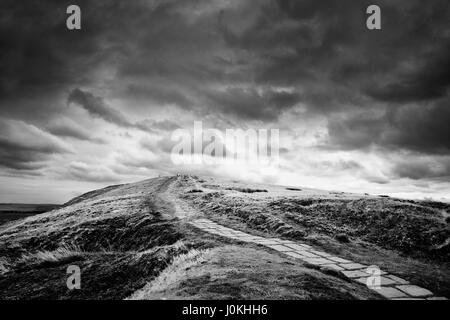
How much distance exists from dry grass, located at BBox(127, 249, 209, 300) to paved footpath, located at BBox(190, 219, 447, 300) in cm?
275

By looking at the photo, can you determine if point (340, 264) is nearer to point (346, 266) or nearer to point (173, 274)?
point (346, 266)

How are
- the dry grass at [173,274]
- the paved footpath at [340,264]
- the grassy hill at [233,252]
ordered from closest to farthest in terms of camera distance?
the grassy hill at [233,252]
the dry grass at [173,274]
the paved footpath at [340,264]

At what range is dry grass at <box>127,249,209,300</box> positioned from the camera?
5785 mm

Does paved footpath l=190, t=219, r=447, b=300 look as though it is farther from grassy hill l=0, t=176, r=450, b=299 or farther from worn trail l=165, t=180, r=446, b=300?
grassy hill l=0, t=176, r=450, b=299

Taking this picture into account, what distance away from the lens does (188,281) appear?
564 cm

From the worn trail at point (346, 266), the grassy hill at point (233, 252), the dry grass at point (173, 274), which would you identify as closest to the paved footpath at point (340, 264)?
the worn trail at point (346, 266)

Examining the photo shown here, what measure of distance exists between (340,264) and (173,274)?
4.40 metres

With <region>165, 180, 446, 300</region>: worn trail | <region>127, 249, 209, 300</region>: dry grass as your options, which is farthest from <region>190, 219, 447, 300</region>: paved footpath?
<region>127, 249, 209, 300</region>: dry grass

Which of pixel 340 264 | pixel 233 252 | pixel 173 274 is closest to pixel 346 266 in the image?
pixel 340 264

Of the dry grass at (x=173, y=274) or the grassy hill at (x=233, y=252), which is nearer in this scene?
the grassy hill at (x=233, y=252)

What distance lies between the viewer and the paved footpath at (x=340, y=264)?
5886mm

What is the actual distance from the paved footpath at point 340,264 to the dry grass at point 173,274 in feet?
9.03

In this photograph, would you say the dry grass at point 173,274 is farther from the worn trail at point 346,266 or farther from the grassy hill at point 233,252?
the worn trail at point 346,266
